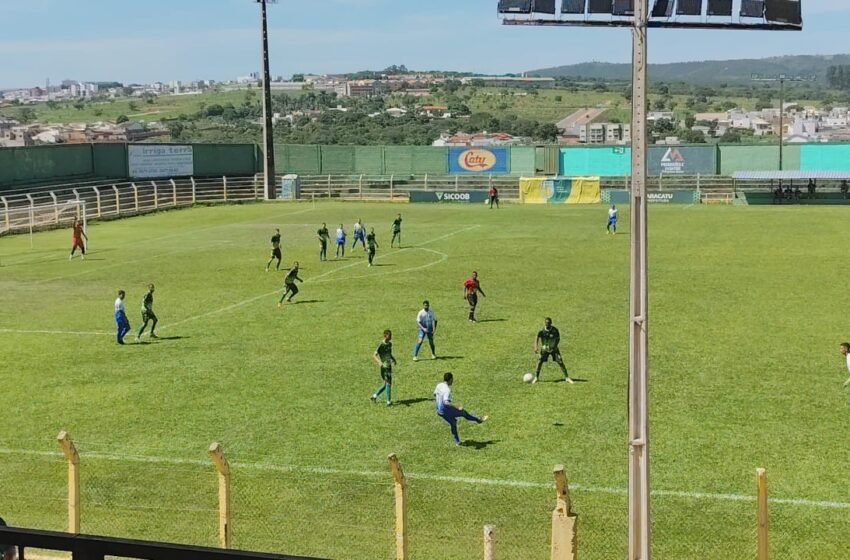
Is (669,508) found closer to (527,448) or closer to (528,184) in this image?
(527,448)

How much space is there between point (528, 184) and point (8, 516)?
221ft

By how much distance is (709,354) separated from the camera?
85.4 feet

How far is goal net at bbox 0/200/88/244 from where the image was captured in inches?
2301

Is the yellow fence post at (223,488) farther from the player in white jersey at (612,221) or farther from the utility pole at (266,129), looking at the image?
the utility pole at (266,129)

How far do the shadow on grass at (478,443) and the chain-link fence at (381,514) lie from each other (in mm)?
1786

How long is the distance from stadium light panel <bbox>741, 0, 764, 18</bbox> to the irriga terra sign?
80.1 metres

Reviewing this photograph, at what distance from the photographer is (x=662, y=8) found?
1114 centimetres

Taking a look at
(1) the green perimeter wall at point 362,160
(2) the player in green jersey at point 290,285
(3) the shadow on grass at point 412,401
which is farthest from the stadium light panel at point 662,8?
(1) the green perimeter wall at point 362,160

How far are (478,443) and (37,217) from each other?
4935cm

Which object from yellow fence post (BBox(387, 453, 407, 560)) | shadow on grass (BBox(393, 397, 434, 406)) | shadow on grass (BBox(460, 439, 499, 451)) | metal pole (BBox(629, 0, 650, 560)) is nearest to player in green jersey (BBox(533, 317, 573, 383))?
shadow on grass (BBox(393, 397, 434, 406))

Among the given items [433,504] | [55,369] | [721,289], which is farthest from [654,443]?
[721,289]

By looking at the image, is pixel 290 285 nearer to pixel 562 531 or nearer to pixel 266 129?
pixel 562 531

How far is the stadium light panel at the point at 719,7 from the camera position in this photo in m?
11.4

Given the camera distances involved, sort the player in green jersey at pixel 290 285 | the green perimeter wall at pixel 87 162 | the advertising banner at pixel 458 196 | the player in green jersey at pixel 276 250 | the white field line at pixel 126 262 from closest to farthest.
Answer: the player in green jersey at pixel 290 285, the player in green jersey at pixel 276 250, the white field line at pixel 126 262, the green perimeter wall at pixel 87 162, the advertising banner at pixel 458 196
